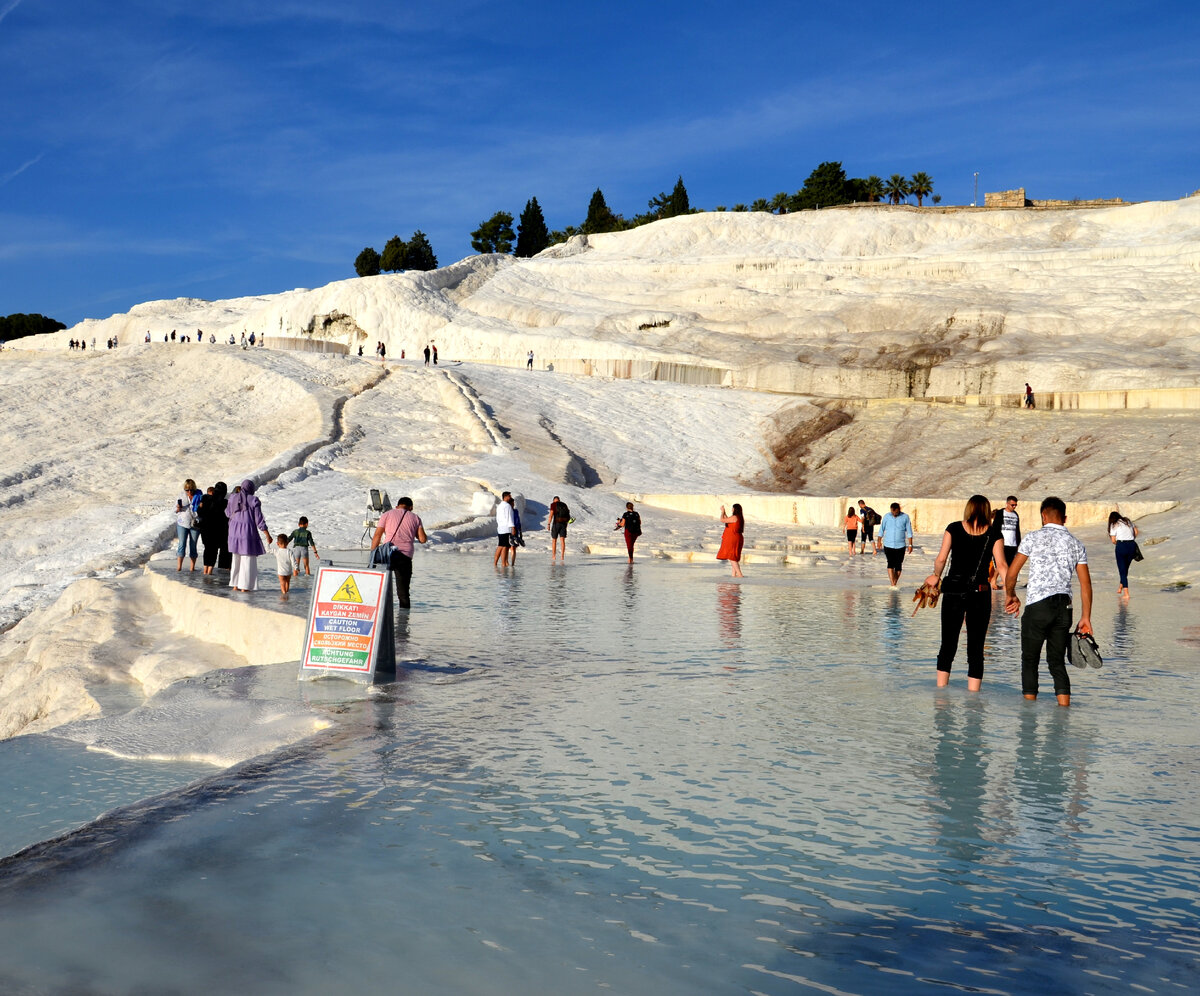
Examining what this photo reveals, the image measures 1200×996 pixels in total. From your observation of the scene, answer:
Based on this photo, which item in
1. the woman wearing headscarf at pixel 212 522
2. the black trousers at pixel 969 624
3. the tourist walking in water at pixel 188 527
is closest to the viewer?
the black trousers at pixel 969 624

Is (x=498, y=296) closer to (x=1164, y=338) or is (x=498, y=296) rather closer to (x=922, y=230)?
(x=922, y=230)

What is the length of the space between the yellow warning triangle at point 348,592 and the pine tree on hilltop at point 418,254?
10557cm

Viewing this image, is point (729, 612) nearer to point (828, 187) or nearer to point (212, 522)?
point (212, 522)

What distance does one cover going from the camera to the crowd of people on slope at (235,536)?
13617 mm

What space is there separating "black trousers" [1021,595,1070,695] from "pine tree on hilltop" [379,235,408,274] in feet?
349

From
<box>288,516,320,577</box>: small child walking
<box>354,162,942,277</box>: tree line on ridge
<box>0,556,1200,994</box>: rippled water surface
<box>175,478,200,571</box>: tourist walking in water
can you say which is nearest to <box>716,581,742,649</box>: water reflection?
<box>0,556,1200,994</box>: rippled water surface

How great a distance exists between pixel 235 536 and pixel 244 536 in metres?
0.13

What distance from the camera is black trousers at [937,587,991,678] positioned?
8.30m

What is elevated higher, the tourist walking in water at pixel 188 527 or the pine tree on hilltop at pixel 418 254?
the pine tree on hilltop at pixel 418 254

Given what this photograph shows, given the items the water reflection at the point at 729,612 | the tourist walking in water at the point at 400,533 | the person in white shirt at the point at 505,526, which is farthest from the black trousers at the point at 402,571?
the person in white shirt at the point at 505,526

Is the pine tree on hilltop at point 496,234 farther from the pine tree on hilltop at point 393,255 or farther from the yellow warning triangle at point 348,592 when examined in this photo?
the yellow warning triangle at point 348,592

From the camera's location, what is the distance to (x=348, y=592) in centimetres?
863

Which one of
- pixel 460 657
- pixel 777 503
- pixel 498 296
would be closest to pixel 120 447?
pixel 777 503

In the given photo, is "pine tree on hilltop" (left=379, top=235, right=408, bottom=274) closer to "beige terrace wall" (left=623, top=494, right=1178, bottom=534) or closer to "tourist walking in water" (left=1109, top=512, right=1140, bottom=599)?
"beige terrace wall" (left=623, top=494, right=1178, bottom=534)
